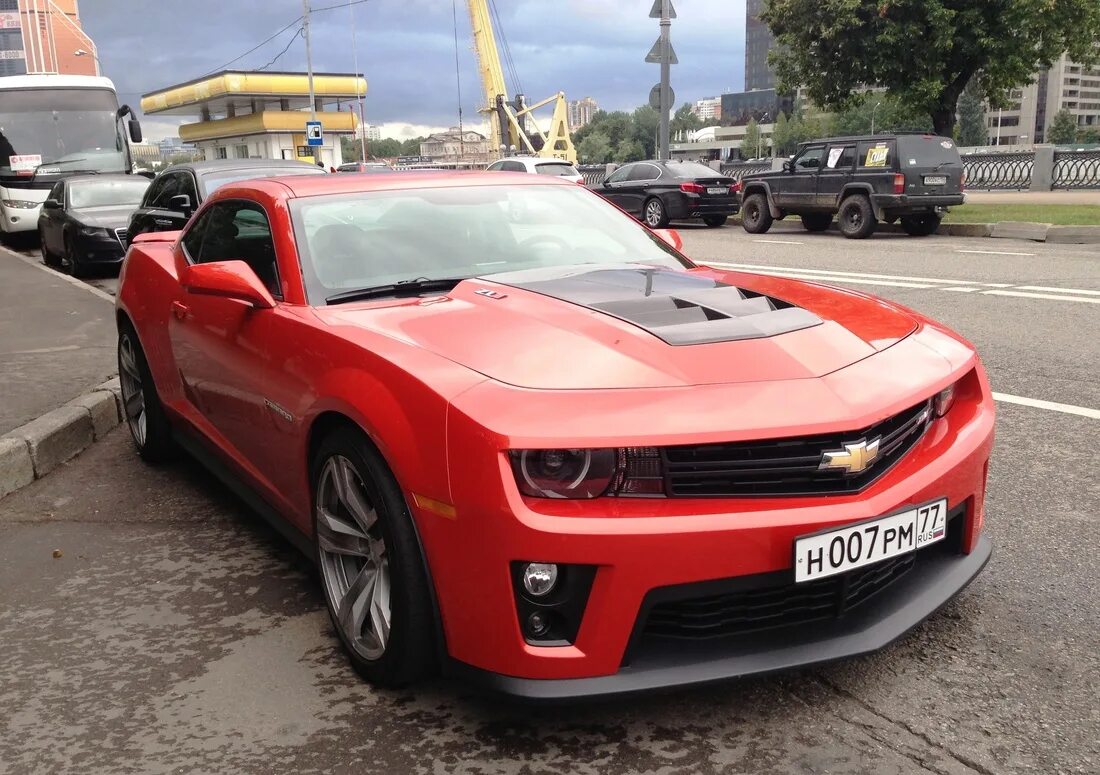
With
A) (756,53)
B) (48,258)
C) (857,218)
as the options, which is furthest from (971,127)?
(48,258)

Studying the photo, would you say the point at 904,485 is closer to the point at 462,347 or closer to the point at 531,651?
the point at 531,651

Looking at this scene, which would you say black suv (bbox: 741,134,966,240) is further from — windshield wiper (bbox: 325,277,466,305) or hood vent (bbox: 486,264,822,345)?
windshield wiper (bbox: 325,277,466,305)

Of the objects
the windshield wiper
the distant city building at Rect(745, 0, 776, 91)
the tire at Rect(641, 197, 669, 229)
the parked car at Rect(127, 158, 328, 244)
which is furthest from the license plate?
the distant city building at Rect(745, 0, 776, 91)

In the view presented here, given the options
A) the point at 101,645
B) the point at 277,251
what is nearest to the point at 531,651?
the point at 101,645

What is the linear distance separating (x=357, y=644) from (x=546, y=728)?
0.59 m

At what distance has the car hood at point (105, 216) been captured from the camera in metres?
14.1

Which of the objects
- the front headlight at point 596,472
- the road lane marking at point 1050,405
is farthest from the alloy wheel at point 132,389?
the road lane marking at point 1050,405

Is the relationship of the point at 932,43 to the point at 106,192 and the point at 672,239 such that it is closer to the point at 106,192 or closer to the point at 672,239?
the point at 106,192

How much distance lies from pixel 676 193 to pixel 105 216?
1119cm

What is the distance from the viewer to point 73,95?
70.5 ft

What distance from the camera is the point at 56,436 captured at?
5.20 m

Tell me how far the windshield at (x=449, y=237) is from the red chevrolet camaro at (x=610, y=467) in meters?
0.05

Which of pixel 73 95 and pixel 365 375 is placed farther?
pixel 73 95

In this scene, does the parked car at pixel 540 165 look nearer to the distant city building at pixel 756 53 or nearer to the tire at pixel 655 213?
the tire at pixel 655 213
